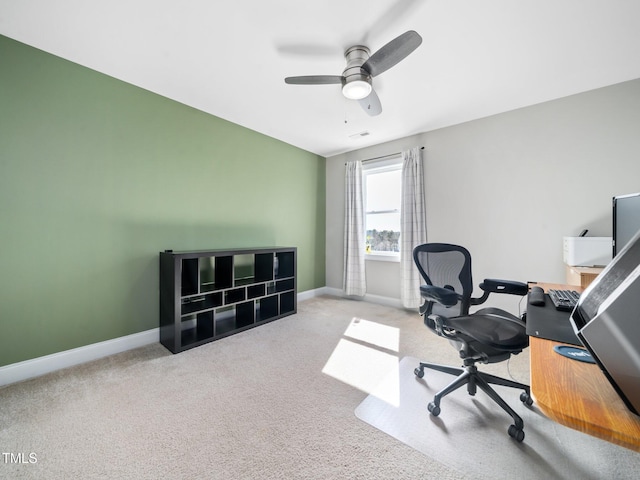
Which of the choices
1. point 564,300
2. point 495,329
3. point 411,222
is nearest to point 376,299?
point 411,222

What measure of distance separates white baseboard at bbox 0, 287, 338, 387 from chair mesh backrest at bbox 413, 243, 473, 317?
2.72 metres

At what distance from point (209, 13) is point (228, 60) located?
1.41ft

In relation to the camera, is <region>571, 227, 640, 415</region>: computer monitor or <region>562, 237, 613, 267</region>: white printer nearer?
<region>571, 227, 640, 415</region>: computer monitor

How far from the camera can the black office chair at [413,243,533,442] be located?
143cm

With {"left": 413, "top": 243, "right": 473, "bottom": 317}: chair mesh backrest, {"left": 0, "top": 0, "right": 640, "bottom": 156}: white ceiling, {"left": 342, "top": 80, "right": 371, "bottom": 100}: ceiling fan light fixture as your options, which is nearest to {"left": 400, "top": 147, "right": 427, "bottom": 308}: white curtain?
{"left": 0, "top": 0, "right": 640, "bottom": 156}: white ceiling

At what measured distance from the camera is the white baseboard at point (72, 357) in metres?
1.89

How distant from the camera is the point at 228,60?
2.12m

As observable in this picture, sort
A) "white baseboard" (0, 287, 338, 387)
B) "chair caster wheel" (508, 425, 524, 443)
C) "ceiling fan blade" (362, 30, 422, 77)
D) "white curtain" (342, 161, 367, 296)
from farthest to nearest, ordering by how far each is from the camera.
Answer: "white curtain" (342, 161, 367, 296) < "white baseboard" (0, 287, 338, 387) < "ceiling fan blade" (362, 30, 422, 77) < "chair caster wheel" (508, 425, 524, 443)

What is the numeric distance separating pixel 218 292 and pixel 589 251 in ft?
11.6

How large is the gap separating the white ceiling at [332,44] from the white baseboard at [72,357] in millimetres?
2455

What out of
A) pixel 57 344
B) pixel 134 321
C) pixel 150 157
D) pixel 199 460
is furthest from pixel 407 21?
pixel 57 344

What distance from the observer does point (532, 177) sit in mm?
2799

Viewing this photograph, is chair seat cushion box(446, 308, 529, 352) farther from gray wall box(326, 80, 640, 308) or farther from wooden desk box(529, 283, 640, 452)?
gray wall box(326, 80, 640, 308)

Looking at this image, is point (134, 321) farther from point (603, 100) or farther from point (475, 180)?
point (603, 100)
